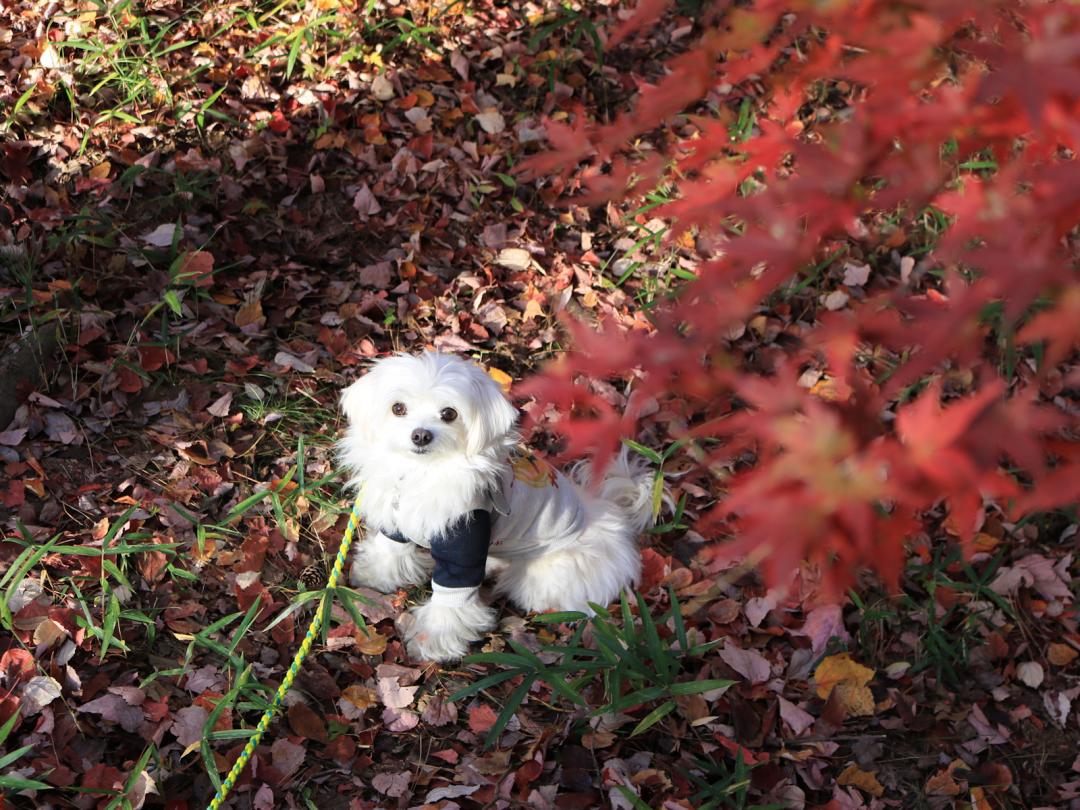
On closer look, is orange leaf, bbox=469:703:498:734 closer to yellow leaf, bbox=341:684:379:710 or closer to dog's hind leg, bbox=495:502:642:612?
yellow leaf, bbox=341:684:379:710

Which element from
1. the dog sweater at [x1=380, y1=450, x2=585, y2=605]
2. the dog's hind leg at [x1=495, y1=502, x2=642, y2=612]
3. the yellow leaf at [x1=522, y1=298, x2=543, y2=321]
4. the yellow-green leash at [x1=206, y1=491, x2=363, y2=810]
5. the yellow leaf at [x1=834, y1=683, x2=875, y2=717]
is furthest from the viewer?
the yellow leaf at [x1=522, y1=298, x2=543, y2=321]

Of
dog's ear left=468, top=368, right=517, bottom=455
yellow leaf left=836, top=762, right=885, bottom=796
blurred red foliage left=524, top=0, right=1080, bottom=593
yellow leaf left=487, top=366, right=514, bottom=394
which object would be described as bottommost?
yellow leaf left=836, top=762, right=885, bottom=796

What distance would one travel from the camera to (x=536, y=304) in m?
3.81

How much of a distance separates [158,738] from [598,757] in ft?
4.01

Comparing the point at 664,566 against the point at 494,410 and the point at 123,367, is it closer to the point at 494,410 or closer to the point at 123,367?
the point at 494,410

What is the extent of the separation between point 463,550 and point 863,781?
136 centimetres

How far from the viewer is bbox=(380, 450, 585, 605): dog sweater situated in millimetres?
2596

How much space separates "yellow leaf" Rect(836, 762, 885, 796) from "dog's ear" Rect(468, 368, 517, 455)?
142 cm

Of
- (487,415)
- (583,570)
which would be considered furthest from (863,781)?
(487,415)

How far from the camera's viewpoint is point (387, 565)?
2.99 m

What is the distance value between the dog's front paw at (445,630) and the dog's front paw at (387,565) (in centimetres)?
21

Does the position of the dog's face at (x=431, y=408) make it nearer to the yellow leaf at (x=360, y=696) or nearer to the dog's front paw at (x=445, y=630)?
the dog's front paw at (x=445, y=630)

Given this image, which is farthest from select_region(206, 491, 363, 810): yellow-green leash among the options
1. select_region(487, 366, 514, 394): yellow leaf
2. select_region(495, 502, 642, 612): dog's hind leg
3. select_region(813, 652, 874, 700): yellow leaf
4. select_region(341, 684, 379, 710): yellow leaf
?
select_region(813, 652, 874, 700): yellow leaf

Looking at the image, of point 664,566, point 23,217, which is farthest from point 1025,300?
point 23,217
